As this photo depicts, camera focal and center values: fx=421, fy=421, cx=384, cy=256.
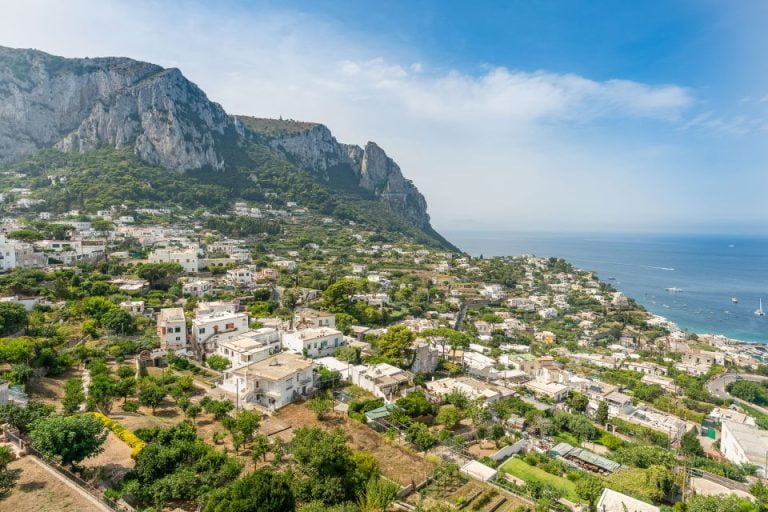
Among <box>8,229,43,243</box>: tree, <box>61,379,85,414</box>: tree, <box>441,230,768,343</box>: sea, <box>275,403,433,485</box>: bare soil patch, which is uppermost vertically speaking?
<box>8,229,43,243</box>: tree

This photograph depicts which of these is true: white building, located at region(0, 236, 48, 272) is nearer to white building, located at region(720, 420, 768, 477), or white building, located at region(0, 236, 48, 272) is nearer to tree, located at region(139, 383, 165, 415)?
tree, located at region(139, 383, 165, 415)

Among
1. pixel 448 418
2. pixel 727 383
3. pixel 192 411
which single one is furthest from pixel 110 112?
pixel 727 383

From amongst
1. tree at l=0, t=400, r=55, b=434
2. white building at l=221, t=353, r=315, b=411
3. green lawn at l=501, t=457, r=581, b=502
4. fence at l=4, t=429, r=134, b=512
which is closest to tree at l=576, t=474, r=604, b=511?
green lawn at l=501, t=457, r=581, b=502

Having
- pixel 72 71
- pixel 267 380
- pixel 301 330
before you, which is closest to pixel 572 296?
pixel 301 330

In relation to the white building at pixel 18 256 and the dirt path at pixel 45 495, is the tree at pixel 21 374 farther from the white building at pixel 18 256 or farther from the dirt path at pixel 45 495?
the white building at pixel 18 256

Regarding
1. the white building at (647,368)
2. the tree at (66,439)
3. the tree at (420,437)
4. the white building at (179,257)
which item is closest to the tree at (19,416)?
the tree at (66,439)

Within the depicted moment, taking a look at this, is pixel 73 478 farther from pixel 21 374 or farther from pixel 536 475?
pixel 536 475
